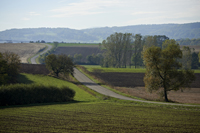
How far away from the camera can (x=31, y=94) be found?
28.7m

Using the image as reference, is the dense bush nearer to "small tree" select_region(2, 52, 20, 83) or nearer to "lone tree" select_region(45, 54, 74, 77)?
"small tree" select_region(2, 52, 20, 83)

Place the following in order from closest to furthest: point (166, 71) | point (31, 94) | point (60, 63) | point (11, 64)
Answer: point (31, 94), point (166, 71), point (11, 64), point (60, 63)

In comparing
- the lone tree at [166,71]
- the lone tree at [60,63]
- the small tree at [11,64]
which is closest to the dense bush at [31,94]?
the lone tree at [166,71]

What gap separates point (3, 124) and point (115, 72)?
6029 centimetres

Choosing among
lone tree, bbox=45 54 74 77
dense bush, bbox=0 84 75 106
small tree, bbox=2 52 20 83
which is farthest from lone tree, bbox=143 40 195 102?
small tree, bbox=2 52 20 83

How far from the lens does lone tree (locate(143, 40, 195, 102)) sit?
37.7 m

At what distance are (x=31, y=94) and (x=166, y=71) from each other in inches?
1026

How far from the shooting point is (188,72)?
124 feet

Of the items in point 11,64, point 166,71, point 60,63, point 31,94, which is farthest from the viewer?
point 60,63

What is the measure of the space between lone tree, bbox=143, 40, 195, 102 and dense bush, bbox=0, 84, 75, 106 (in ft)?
55.2

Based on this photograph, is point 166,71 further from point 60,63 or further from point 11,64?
point 11,64

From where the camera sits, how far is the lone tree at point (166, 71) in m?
37.7

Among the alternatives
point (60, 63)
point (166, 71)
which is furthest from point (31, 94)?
point (60, 63)

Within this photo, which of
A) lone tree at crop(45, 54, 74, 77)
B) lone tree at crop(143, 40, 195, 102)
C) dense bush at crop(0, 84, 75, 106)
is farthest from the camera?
lone tree at crop(45, 54, 74, 77)
